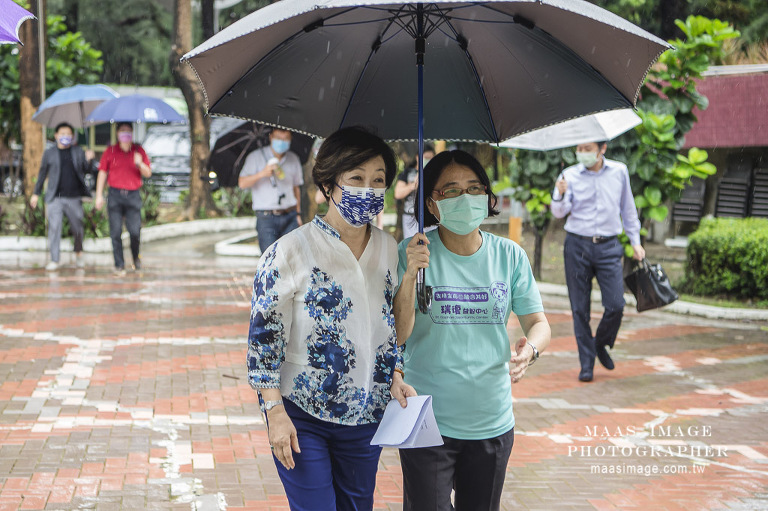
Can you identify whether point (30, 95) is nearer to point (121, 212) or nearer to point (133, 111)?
point (133, 111)

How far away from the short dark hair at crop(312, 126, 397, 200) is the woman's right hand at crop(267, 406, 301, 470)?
2.56ft

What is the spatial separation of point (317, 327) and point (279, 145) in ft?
20.6

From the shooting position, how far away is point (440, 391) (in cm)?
329

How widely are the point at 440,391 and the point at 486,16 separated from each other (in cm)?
140

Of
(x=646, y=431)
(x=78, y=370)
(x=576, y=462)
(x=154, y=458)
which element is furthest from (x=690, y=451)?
(x=78, y=370)

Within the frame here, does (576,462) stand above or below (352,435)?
below

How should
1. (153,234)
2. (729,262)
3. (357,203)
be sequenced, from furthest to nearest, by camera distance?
1. (153,234)
2. (729,262)
3. (357,203)

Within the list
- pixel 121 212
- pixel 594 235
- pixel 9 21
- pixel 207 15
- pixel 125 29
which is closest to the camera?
pixel 9 21

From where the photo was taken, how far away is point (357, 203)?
3109 mm

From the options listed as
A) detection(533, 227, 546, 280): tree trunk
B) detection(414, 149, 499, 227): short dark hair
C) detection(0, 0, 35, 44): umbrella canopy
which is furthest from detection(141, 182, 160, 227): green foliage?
detection(414, 149, 499, 227): short dark hair

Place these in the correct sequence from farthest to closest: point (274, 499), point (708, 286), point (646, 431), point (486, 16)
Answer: point (708, 286) < point (646, 431) < point (274, 499) < point (486, 16)

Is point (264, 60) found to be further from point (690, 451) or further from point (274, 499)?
point (690, 451)

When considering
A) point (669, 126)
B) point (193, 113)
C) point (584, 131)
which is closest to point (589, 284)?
point (584, 131)

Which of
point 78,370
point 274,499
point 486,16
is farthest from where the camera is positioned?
point 78,370
